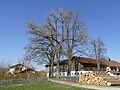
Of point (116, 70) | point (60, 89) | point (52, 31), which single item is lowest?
point (60, 89)

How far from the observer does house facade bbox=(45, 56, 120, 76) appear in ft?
254

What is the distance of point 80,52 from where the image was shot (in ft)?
193

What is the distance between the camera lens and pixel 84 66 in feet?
257

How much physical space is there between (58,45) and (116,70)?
133 ft

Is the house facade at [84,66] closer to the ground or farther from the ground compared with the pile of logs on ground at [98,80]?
farther from the ground

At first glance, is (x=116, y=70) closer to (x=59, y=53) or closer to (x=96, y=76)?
(x=59, y=53)

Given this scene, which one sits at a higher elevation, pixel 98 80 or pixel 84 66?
pixel 84 66

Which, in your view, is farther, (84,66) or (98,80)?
(84,66)

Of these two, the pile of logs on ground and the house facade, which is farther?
the house facade

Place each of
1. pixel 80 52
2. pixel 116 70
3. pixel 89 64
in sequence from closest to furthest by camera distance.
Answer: pixel 80 52 < pixel 89 64 < pixel 116 70

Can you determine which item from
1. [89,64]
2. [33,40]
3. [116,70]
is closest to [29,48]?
[33,40]

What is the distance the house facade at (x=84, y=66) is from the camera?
254 ft

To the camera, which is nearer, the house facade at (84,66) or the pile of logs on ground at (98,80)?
the pile of logs on ground at (98,80)

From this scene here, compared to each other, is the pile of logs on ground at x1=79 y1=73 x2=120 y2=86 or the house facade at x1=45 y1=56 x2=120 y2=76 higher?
the house facade at x1=45 y1=56 x2=120 y2=76
